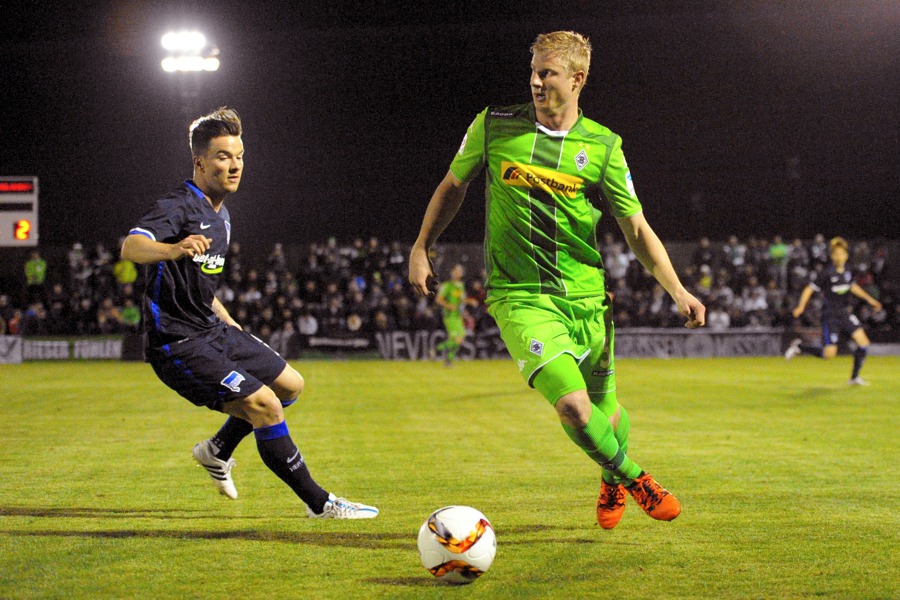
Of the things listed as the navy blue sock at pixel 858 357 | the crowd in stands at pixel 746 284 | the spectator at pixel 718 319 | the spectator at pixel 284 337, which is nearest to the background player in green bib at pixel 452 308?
the spectator at pixel 284 337

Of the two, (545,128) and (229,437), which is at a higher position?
(545,128)

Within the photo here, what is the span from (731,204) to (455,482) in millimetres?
31285

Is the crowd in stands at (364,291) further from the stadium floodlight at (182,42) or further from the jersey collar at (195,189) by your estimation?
the jersey collar at (195,189)

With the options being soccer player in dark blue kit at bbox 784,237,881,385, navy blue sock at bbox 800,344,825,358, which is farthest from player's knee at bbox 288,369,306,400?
navy blue sock at bbox 800,344,825,358

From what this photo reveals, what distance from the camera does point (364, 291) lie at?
92.6 ft

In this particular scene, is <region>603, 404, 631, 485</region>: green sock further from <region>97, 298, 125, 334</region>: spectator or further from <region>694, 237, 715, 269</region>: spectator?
<region>694, 237, 715, 269</region>: spectator

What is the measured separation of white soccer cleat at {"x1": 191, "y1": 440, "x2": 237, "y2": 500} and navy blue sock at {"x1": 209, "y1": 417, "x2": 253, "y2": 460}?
1.6 inches

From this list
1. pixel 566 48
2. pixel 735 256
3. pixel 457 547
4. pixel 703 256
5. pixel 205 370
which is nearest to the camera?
pixel 457 547

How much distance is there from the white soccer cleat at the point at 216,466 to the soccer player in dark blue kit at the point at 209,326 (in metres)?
0.50

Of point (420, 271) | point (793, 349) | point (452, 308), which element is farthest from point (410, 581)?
point (452, 308)

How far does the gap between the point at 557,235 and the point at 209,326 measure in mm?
2049

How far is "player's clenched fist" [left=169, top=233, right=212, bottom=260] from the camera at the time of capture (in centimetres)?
487

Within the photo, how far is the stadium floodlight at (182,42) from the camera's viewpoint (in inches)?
925

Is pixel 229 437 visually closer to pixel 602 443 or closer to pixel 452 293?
pixel 602 443
